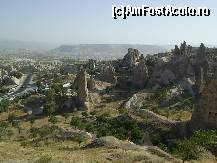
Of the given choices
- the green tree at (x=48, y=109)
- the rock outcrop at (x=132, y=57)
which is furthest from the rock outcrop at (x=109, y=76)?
the green tree at (x=48, y=109)

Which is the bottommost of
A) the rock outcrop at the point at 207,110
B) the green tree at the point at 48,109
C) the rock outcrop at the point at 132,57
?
the green tree at the point at 48,109

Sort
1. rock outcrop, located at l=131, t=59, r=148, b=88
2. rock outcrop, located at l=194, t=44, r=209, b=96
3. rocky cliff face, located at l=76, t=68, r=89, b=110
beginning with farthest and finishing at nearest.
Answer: rock outcrop, located at l=131, t=59, r=148, b=88
rock outcrop, located at l=194, t=44, r=209, b=96
rocky cliff face, located at l=76, t=68, r=89, b=110

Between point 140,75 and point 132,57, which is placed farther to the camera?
point 132,57

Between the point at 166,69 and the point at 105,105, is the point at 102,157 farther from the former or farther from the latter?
the point at 166,69

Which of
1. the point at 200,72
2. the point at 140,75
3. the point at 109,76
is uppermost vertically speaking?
the point at 200,72

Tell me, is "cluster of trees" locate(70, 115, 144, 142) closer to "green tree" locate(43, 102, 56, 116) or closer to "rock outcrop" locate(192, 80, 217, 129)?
"rock outcrop" locate(192, 80, 217, 129)

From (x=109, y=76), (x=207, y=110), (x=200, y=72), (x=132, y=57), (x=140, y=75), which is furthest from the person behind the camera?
(x=132, y=57)

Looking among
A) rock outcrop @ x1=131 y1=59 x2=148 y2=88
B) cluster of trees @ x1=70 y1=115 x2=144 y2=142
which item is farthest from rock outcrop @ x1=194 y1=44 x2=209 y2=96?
cluster of trees @ x1=70 y1=115 x2=144 y2=142

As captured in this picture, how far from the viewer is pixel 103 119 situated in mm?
95375

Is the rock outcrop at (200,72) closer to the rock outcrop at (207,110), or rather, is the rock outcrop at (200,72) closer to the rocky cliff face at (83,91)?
the rock outcrop at (207,110)

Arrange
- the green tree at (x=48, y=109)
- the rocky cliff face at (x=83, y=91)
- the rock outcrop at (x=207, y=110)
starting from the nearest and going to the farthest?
the rock outcrop at (x=207, y=110), the green tree at (x=48, y=109), the rocky cliff face at (x=83, y=91)

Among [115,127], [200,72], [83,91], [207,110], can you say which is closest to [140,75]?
[200,72]

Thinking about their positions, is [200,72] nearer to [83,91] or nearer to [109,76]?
[83,91]

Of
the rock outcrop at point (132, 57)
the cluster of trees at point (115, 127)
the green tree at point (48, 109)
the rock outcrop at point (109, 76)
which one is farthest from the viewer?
the rock outcrop at point (132, 57)
